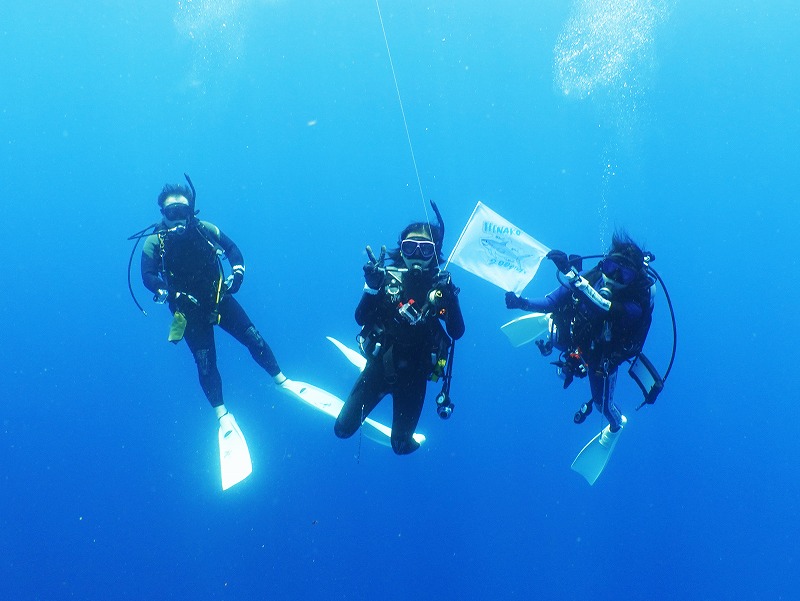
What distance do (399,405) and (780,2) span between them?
3109cm

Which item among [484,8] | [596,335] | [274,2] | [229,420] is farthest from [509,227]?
[274,2]

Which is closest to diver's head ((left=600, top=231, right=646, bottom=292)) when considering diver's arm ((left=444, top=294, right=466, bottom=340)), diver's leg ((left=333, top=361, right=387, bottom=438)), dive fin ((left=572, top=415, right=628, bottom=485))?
diver's arm ((left=444, top=294, right=466, bottom=340))

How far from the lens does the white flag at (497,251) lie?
15.5 feet

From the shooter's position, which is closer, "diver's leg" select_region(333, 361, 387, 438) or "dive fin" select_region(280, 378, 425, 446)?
"diver's leg" select_region(333, 361, 387, 438)

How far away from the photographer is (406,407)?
5.52 m

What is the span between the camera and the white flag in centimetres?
473

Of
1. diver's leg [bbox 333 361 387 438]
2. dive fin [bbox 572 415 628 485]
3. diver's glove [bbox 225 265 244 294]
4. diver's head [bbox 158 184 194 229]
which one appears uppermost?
diver's head [bbox 158 184 194 229]

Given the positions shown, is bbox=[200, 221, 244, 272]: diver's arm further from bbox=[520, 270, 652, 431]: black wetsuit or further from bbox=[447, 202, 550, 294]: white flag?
bbox=[520, 270, 652, 431]: black wetsuit

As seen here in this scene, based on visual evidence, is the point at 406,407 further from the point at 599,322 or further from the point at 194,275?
the point at 194,275

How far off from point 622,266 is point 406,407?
106 inches

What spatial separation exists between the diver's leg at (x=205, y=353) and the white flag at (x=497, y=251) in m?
3.81

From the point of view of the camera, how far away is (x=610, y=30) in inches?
506

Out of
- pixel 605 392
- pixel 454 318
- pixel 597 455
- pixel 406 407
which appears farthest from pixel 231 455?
pixel 597 455

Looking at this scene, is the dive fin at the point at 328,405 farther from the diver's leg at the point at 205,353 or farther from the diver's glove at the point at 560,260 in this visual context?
the diver's glove at the point at 560,260
